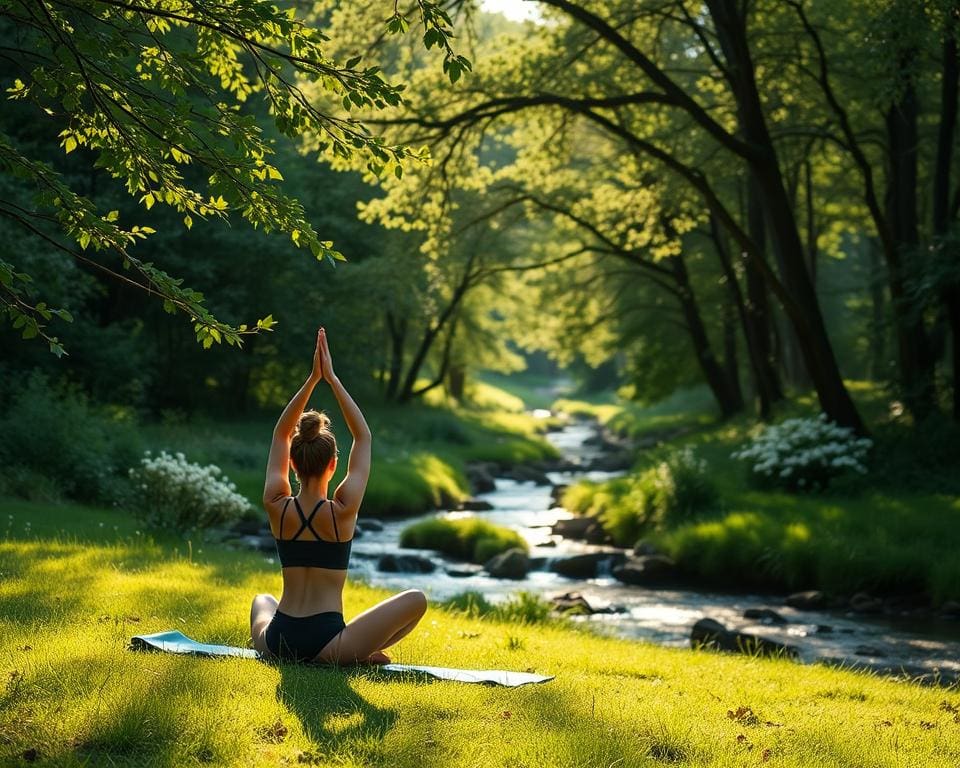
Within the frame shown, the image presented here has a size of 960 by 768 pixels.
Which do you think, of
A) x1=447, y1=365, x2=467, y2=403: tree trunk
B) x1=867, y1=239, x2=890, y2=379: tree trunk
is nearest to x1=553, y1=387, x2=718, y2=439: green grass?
x1=867, y1=239, x2=890, y2=379: tree trunk

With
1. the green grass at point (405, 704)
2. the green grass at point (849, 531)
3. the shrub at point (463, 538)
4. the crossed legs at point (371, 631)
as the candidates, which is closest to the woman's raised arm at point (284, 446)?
the crossed legs at point (371, 631)

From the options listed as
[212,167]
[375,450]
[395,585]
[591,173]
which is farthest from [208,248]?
[212,167]

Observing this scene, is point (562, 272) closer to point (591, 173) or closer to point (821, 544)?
point (591, 173)

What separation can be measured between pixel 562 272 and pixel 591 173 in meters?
4.12

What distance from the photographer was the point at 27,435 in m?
17.2

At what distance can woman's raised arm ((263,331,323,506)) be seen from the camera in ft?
21.6

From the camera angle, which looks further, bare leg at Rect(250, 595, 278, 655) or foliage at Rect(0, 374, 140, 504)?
foliage at Rect(0, 374, 140, 504)

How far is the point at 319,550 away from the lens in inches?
252

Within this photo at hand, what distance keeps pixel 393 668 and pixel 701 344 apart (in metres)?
24.1

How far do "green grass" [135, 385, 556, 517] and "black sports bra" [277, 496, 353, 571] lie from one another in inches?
603

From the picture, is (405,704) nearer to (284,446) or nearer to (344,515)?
(344,515)

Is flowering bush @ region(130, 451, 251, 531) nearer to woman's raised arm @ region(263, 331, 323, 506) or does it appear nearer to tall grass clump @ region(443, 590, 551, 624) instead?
tall grass clump @ region(443, 590, 551, 624)

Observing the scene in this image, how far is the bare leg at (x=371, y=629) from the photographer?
6527mm

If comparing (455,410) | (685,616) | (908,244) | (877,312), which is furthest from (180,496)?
(455,410)
